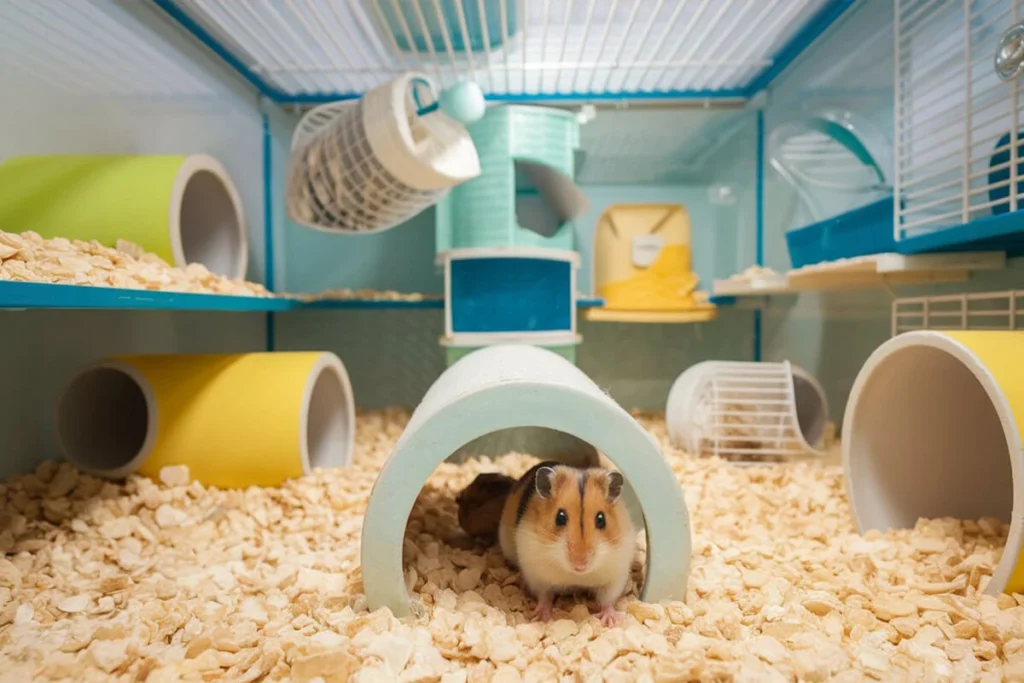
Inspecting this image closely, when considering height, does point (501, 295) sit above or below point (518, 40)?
below

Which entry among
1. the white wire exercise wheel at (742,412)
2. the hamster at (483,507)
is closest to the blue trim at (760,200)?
the white wire exercise wheel at (742,412)

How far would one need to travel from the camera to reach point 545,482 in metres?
1.43

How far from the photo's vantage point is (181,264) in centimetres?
219

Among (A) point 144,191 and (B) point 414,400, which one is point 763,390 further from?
(A) point 144,191

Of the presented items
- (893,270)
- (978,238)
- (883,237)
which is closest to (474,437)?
(978,238)

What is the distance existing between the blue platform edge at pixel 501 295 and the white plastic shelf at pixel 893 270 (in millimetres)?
1006

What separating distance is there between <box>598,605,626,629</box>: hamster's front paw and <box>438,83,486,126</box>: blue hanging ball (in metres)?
1.66

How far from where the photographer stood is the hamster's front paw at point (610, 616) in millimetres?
1363

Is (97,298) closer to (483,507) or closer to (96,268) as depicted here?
(96,268)

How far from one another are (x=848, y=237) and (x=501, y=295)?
4.44 feet

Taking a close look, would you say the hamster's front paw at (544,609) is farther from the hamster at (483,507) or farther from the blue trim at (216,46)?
the blue trim at (216,46)

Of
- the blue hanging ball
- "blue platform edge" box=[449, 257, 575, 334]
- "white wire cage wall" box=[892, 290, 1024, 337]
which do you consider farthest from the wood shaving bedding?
"white wire cage wall" box=[892, 290, 1024, 337]

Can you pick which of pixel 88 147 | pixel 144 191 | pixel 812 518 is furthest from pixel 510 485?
pixel 88 147

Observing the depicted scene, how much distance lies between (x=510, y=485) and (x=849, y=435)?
971 millimetres
